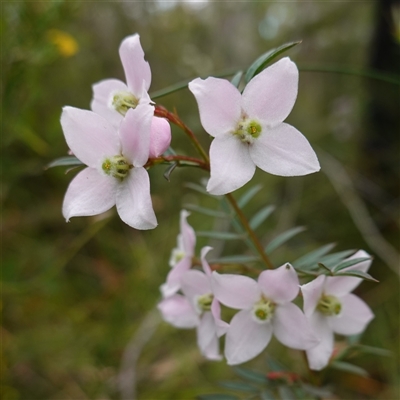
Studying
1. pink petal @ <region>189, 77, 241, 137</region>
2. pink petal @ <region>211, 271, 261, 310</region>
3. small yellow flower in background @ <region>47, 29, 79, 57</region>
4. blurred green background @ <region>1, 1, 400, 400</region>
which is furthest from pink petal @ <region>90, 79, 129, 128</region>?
small yellow flower in background @ <region>47, 29, 79, 57</region>

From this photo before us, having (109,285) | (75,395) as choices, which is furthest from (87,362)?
(109,285)

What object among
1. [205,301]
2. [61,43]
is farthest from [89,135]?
[61,43]

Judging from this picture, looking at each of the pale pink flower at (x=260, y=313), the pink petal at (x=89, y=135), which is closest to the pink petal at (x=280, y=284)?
the pale pink flower at (x=260, y=313)

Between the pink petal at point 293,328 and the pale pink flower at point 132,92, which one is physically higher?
the pale pink flower at point 132,92

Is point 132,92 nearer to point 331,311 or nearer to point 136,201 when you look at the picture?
point 136,201

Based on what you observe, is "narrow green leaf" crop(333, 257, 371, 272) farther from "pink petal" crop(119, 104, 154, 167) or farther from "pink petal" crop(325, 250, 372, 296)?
"pink petal" crop(119, 104, 154, 167)

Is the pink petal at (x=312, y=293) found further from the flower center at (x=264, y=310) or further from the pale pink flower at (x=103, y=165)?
the pale pink flower at (x=103, y=165)
